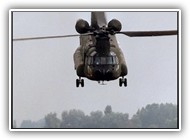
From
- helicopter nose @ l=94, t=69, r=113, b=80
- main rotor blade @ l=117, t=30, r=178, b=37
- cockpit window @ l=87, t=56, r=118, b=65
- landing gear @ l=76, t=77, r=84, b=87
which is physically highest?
main rotor blade @ l=117, t=30, r=178, b=37

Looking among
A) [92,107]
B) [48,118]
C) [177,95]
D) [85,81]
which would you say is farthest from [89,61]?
[177,95]

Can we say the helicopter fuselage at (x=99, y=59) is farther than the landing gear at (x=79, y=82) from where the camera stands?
No

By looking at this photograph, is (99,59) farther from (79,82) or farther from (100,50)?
(79,82)

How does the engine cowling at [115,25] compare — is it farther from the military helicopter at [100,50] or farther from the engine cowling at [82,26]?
the engine cowling at [82,26]

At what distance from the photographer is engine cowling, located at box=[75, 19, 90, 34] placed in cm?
283

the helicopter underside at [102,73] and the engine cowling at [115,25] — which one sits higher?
the engine cowling at [115,25]

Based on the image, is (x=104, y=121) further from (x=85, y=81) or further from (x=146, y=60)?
(x=146, y=60)

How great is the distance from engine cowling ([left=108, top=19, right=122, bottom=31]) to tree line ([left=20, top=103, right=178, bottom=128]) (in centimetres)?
60

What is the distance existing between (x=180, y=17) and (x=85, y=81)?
2.90 feet

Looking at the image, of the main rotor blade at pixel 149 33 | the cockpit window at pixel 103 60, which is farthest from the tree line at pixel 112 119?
the main rotor blade at pixel 149 33

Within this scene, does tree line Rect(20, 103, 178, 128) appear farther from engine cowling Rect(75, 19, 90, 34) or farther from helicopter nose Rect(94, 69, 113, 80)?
engine cowling Rect(75, 19, 90, 34)

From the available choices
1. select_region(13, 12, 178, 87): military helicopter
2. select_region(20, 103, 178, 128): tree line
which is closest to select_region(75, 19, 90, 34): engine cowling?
select_region(13, 12, 178, 87): military helicopter

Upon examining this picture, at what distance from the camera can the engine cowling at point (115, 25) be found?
2.80 meters

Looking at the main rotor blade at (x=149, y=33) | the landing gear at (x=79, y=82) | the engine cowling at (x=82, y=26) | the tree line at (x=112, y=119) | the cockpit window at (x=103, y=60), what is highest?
the engine cowling at (x=82, y=26)
